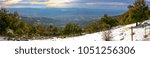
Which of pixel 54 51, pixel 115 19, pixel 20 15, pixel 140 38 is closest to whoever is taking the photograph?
pixel 54 51

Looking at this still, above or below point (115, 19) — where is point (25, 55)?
above

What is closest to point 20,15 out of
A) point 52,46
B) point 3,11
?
point 3,11

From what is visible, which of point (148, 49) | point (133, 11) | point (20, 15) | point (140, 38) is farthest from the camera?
point (133, 11)

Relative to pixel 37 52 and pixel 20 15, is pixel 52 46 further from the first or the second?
pixel 20 15

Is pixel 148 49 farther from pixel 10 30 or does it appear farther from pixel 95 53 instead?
pixel 10 30

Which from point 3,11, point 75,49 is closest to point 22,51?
point 75,49

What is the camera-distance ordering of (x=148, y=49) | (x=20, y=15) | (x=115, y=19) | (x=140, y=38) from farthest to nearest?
(x=115, y=19), (x=20, y=15), (x=140, y=38), (x=148, y=49)

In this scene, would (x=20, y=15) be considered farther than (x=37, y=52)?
Yes

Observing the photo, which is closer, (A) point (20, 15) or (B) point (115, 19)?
(A) point (20, 15)

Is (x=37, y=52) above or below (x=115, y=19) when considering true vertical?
above
